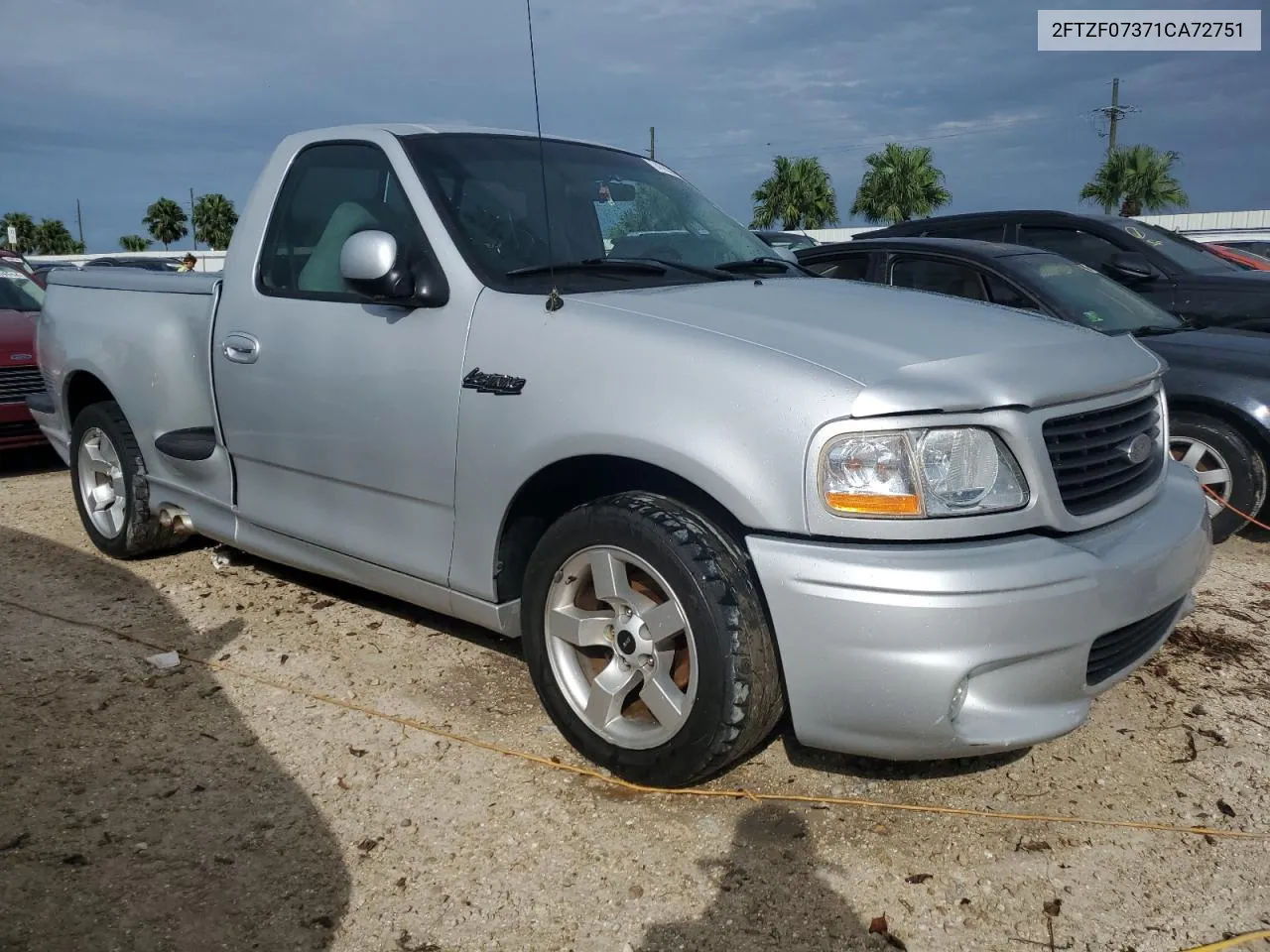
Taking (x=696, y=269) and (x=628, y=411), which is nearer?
(x=628, y=411)

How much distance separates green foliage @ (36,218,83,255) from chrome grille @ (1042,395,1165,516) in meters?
83.9

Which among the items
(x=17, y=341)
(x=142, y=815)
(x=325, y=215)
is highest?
(x=325, y=215)

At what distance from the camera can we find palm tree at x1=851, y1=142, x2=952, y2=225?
48.7 meters

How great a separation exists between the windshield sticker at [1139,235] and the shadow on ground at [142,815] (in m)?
6.25

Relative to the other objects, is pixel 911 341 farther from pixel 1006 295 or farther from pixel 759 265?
pixel 1006 295

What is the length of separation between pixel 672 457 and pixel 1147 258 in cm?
572

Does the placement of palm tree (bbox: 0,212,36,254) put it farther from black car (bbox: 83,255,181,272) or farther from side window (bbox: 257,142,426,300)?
side window (bbox: 257,142,426,300)

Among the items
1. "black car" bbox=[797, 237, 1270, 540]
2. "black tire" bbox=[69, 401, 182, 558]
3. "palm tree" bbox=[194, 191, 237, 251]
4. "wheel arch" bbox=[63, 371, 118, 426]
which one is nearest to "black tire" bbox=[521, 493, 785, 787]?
Result: "black tire" bbox=[69, 401, 182, 558]

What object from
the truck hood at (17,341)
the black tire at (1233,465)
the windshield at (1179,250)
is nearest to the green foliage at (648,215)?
the black tire at (1233,465)

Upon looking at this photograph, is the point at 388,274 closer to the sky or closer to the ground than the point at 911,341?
closer to the sky

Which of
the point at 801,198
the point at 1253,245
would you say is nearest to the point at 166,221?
the point at 801,198

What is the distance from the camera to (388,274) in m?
3.25

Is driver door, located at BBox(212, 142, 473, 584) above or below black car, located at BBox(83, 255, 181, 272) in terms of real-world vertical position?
below

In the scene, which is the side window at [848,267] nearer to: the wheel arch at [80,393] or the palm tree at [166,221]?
the wheel arch at [80,393]
